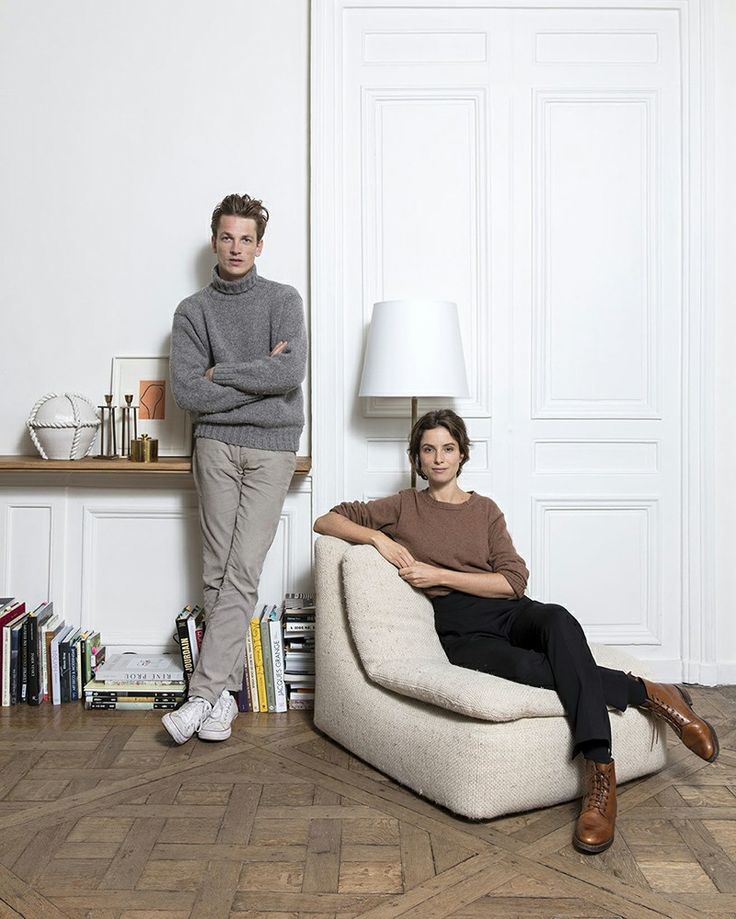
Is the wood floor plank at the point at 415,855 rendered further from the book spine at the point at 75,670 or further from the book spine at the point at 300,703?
the book spine at the point at 75,670

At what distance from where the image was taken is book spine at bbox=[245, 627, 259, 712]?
3.45 m

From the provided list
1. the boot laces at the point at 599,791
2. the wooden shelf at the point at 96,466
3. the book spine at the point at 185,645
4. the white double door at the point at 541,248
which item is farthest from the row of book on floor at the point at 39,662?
the boot laces at the point at 599,791

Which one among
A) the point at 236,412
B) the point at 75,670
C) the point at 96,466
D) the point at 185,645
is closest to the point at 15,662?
the point at 75,670

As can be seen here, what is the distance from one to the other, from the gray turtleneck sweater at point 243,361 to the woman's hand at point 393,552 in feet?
1.85

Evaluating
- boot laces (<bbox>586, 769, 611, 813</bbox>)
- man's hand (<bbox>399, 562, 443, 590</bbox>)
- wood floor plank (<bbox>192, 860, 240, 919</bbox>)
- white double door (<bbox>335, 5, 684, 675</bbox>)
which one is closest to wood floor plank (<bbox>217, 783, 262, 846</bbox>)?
wood floor plank (<bbox>192, 860, 240, 919</bbox>)

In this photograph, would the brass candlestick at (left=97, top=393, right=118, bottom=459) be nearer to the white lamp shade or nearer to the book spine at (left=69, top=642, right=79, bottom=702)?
the book spine at (left=69, top=642, right=79, bottom=702)

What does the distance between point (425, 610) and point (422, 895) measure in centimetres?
106

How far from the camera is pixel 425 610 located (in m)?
3.05

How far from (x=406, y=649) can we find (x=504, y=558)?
1.40 ft

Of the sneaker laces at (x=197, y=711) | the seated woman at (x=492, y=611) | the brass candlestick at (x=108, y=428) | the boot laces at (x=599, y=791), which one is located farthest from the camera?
the brass candlestick at (x=108, y=428)

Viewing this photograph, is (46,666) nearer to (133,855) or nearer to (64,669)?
(64,669)

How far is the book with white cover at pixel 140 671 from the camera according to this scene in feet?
11.4

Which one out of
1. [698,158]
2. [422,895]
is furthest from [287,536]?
[698,158]

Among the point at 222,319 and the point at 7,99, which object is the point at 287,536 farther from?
the point at 7,99
